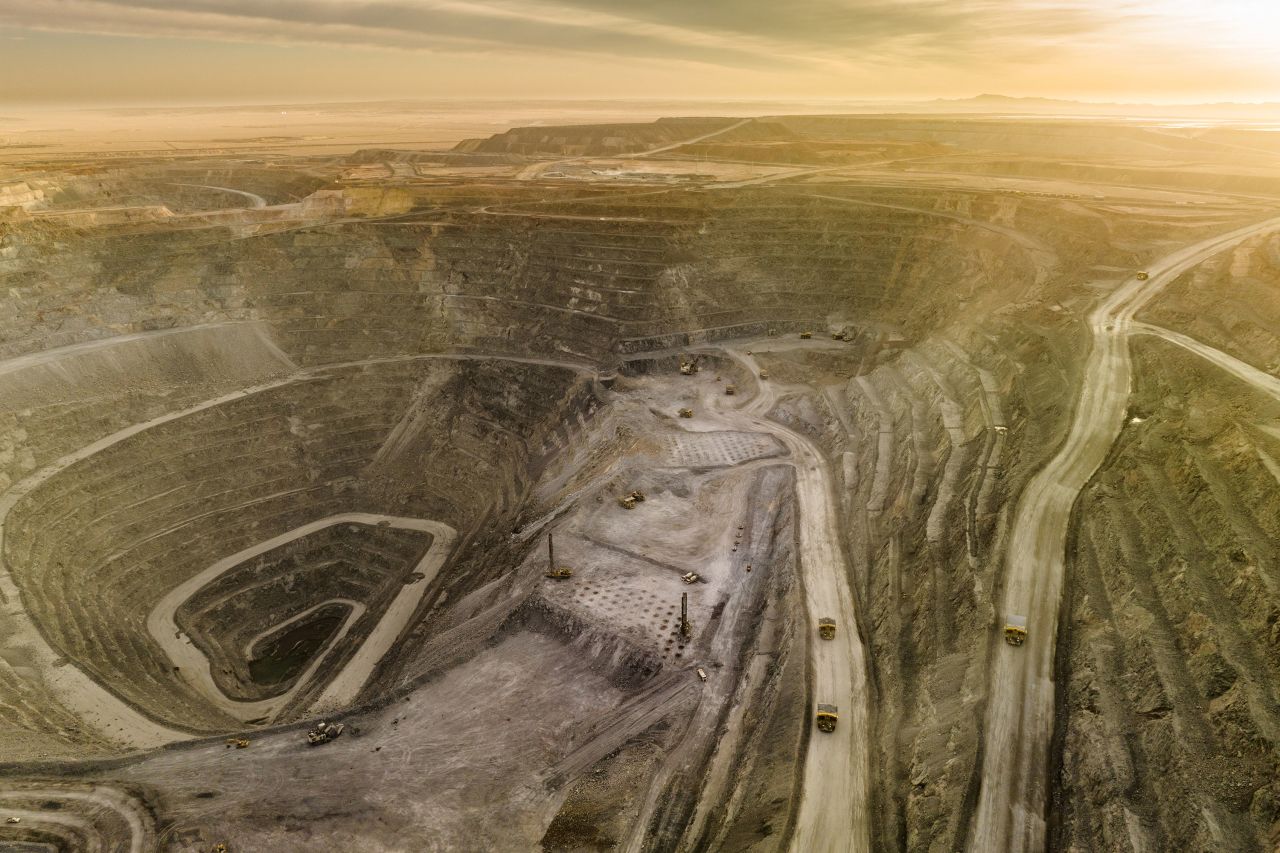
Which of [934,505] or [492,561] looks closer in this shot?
[934,505]

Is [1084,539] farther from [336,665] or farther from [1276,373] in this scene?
[336,665]

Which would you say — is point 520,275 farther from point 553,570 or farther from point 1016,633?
point 1016,633

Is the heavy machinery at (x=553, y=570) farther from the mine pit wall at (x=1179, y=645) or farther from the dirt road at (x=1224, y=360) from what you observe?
the dirt road at (x=1224, y=360)

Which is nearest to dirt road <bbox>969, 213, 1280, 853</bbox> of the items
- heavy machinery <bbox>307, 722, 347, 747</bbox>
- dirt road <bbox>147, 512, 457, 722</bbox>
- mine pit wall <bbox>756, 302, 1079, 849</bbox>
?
mine pit wall <bbox>756, 302, 1079, 849</bbox>

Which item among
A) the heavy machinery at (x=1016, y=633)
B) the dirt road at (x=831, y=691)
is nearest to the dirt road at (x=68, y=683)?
the dirt road at (x=831, y=691)

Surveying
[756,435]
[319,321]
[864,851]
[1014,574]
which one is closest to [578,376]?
[756,435]

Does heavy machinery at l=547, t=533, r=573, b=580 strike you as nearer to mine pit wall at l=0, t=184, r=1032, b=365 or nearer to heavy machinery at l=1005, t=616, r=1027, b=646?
heavy machinery at l=1005, t=616, r=1027, b=646

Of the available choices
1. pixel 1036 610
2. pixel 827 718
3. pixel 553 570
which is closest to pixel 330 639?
pixel 553 570

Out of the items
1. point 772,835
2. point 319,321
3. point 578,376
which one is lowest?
point 772,835
